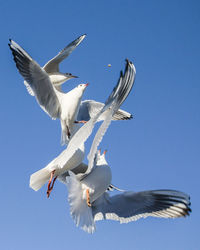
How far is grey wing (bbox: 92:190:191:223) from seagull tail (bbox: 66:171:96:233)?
679mm

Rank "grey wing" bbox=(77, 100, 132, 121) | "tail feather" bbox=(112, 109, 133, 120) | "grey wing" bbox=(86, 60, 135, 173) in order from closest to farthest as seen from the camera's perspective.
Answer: "grey wing" bbox=(86, 60, 135, 173)
"grey wing" bbox=(77, 100, 132, 121)
"tail feather" bbox=(112, 109, 133, 120)

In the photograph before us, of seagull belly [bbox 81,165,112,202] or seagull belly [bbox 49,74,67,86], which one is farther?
seagull belly [bbox 49,74,67,86]

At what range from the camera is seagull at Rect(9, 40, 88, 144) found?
6426mm

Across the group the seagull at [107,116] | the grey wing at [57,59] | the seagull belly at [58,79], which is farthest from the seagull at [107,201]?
the grey wing at [57,59]

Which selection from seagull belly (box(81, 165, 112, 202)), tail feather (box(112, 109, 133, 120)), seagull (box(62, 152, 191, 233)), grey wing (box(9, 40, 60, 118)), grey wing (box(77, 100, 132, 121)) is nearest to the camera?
seagull (box(62, 152, 191, 233))

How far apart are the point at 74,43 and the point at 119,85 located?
9.26 ft

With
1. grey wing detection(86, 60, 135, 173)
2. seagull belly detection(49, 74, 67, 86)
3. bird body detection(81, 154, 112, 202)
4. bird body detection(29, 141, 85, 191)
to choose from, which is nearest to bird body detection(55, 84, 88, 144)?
seagull belly detection(49, 74, 67, 86)

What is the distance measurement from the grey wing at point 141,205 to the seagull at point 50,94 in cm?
115

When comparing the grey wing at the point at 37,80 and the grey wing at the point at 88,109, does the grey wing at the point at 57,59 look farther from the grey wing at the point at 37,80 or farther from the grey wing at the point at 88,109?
the grey wing at the point at 88,109

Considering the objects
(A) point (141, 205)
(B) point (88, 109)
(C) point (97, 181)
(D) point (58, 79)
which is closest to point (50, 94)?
(D) point (58, 79)

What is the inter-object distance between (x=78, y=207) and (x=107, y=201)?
0.89m

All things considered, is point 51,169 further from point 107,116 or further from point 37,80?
point 37,80

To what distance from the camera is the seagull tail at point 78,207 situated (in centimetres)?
529

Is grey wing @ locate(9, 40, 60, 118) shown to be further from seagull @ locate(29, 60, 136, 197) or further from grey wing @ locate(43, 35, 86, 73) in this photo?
seagull @ locate(29, 60, 136, 197)
